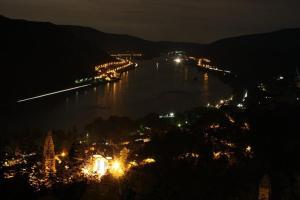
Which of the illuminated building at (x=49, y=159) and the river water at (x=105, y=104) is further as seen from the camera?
the river water at (x=105, y=104)

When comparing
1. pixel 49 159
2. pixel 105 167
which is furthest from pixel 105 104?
pixel 105 167

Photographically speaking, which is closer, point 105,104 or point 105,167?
point 105,167

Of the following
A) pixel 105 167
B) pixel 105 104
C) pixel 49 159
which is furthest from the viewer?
pixel 105 104

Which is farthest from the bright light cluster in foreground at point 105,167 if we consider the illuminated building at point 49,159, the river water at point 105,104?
the river water at point 105,104

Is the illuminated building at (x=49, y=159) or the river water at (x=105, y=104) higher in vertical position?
the illuminated building at (x=49, y=159)

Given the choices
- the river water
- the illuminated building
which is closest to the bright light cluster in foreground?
the illuminated building

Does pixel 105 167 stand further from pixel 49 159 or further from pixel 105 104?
pixel 105 104

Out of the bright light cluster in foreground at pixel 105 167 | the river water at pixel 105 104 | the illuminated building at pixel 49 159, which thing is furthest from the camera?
the river water at pixel 105 104

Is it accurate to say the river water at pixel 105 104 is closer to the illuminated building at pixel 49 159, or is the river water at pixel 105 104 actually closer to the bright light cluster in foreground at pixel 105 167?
the illuminated building at pixel 49 159

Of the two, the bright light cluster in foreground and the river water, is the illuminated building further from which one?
the river water

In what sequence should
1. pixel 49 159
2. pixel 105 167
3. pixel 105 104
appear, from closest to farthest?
pixel 105 167
pixel 49 159
pixel 105 104
